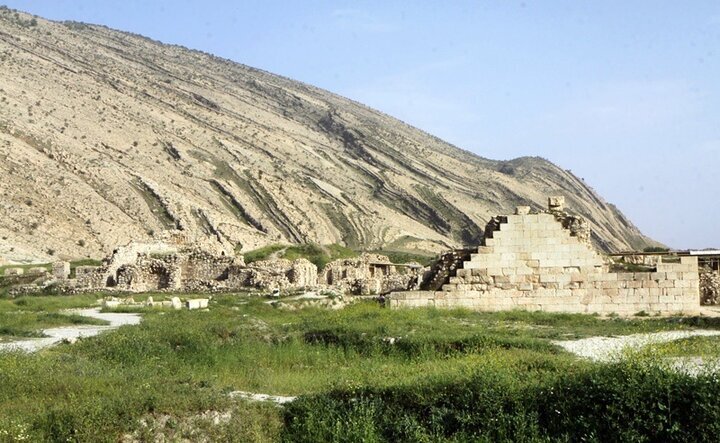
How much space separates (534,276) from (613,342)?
6.67 meters

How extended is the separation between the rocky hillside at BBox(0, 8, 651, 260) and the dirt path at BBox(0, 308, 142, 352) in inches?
987

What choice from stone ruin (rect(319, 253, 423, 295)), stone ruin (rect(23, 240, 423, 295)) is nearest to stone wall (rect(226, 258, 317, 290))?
stone ruin (rect(23, 240, 423, 295))

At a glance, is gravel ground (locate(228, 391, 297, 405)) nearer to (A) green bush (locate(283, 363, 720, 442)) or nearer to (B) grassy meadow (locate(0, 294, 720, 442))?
(B) grassy meadow (locate(0, 294, 720, 442))

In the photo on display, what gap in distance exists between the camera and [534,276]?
20.9 meters

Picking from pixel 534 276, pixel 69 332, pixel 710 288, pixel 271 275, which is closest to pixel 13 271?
pixel 271 275

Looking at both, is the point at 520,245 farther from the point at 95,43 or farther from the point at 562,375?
the point at 95,43

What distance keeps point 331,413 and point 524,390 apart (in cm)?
224

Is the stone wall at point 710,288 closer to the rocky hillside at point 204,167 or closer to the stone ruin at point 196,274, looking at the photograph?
the stone ruin at point 196,274

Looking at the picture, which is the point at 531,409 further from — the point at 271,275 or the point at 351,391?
the point at 271,275

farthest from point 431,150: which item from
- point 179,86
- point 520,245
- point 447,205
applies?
point 520,245

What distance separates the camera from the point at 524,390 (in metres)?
9.42

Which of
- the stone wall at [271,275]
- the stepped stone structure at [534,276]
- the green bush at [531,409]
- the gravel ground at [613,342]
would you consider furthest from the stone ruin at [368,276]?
the green bush at [531,409]

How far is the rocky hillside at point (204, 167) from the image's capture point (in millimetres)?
59719

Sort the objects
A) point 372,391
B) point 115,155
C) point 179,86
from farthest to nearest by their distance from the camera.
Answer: point 179,86, point 115,155, point 372,391
